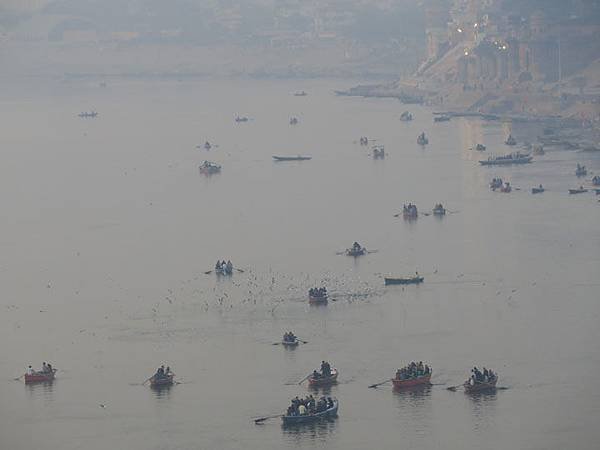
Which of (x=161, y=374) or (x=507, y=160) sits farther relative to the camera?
(x=507, y=160)

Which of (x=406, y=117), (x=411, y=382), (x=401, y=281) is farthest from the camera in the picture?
(x=406, y=117)

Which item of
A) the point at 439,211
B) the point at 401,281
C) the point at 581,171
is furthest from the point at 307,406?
the point at 581,171

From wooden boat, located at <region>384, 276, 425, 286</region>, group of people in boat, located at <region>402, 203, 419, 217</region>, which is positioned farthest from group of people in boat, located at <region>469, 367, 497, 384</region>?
group of people in boat, located at <region>402, 203, 419, 217</region>

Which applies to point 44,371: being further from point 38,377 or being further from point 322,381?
point 322,381

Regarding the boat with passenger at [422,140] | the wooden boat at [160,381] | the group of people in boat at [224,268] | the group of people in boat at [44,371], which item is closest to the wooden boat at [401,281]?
the group of people in boat at [224,268]

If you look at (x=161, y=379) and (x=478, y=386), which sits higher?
(x=161, y=379)

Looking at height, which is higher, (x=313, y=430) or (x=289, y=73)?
(x=289, y=73)

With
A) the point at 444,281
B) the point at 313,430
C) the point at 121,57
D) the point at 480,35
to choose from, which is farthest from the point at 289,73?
the point at 313,430

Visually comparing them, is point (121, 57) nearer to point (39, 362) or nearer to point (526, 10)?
point (526, 10)
